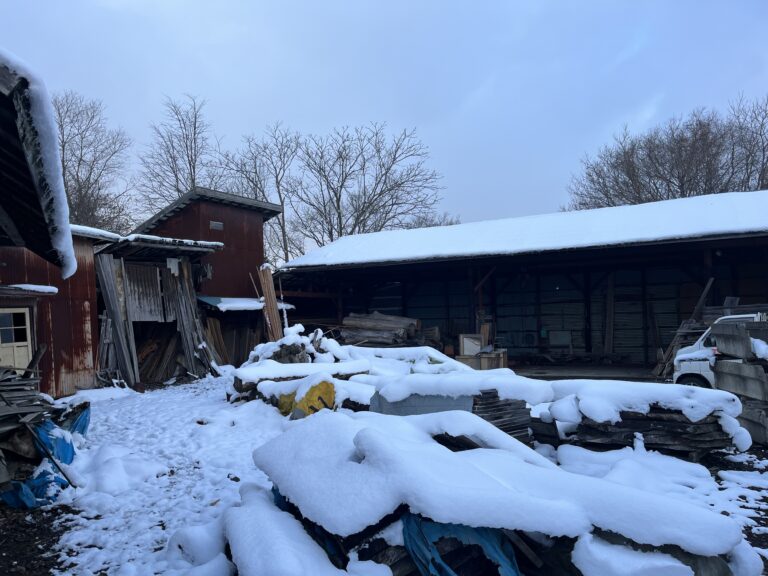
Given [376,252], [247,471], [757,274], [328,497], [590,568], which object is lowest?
[247,471]

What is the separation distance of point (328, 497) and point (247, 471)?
335 centimetres

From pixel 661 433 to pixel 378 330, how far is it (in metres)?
11.3

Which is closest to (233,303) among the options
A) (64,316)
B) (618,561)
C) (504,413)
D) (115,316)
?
(115,316)

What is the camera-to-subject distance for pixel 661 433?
19.1ft

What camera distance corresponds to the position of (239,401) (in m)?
9.55

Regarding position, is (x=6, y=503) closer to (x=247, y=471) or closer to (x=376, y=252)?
(x=247, y=471)

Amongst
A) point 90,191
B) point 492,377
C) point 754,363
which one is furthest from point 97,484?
point 90,191

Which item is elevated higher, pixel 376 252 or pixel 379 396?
pixel 376 252

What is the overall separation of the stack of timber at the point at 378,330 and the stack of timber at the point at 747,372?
371 inches

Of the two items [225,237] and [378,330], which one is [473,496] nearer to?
[378,330]

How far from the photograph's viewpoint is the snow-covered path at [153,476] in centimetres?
417

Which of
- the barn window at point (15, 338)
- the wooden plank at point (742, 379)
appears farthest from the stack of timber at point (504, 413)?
the barn window at point (15, 338)

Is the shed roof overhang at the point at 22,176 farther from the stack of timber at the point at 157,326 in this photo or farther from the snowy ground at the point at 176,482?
the stack of timber at the point at 157,326

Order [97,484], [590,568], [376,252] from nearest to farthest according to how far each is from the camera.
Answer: [590,568], [97,484], [376,252]
